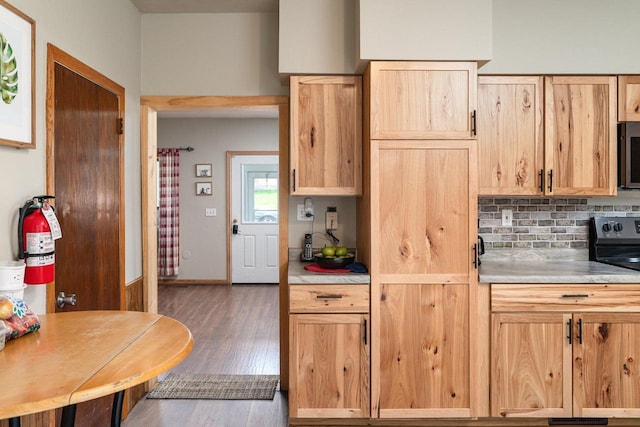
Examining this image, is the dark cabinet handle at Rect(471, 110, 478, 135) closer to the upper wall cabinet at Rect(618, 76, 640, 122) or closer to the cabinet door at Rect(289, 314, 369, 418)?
the upper wall cabinet at Rect(618, 76, 640, 122)

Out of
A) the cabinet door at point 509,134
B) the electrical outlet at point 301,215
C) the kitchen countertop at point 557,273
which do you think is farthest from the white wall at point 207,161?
the kitchen countertop at point 557,273

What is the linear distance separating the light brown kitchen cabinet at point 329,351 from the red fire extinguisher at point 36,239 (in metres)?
1.16

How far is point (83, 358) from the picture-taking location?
1.08 metres

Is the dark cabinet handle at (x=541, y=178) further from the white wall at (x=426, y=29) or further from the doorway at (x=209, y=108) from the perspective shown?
the doorway at (x=209, y=108)

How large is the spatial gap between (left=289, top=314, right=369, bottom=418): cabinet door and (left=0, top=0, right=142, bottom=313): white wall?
1202 millimetres

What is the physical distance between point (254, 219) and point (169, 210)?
4.06ft

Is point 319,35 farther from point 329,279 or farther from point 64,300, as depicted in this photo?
point 64,300

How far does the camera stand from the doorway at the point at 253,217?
667cm

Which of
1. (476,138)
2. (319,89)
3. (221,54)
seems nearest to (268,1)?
(221,54)

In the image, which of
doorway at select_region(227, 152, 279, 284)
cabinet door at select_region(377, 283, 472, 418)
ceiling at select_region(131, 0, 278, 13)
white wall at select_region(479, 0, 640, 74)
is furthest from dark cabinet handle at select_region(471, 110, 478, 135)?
doorway at select_region(227, 152, 279, 284)

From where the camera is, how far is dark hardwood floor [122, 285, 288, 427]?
8.71 feet

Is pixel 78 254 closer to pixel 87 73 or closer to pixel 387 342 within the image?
pixel 87 73

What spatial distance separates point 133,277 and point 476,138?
7.31ft

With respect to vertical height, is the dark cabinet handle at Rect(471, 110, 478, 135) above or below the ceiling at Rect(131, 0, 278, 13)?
below
